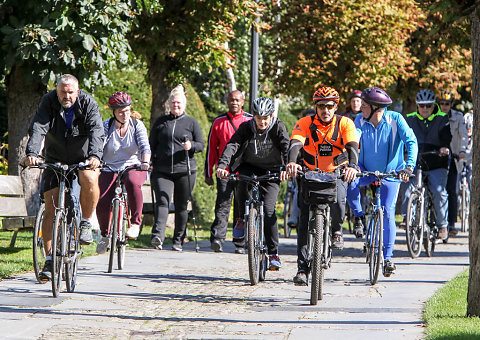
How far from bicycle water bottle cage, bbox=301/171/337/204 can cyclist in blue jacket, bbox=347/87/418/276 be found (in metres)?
1.61

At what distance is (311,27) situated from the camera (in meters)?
18.9

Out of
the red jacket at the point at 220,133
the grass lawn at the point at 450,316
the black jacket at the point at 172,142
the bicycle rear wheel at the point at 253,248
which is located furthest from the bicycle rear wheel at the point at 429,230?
the bicycle rear wheel at the point at 253,248

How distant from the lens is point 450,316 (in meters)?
7.08

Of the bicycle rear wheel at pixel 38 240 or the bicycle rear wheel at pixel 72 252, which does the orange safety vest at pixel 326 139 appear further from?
the bicycle rear wheel at pixel 38 240

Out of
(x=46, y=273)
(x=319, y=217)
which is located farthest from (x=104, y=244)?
(x=319, y=217)

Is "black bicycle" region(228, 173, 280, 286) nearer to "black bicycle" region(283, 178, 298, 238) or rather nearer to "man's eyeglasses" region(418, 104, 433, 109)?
"man's eyeglasses" region(418, 104, 433, 109)

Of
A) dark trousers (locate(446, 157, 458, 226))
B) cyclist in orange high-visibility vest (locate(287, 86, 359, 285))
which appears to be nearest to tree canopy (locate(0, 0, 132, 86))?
cyclist in orange high-visibility vest (locate(287, 86, 359, 285))

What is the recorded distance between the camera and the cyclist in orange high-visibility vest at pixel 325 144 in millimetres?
8453

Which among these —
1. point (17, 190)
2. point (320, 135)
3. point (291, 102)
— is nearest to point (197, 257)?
point (17, 190)

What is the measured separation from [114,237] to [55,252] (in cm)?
213

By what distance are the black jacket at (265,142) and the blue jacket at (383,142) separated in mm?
962

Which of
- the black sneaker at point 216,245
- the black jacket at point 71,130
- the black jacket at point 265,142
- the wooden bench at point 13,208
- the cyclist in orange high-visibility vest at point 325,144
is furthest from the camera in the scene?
the black sneaker at point 216,245

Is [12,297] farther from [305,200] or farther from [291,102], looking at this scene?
[291,102]

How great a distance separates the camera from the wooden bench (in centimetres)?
1020
